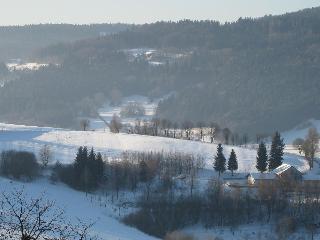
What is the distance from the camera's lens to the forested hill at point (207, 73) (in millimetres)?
118062

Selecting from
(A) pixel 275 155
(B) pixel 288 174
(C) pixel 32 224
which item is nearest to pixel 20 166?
(B) pixel 288 174

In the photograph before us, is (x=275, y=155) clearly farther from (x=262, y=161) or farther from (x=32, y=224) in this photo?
(x=32, y=224)

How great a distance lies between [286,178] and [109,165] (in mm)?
12553

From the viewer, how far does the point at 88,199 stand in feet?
145

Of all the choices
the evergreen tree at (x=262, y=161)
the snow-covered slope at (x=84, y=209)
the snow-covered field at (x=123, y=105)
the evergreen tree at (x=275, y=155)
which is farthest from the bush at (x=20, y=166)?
the snow-covered field at (x=123, y=105)

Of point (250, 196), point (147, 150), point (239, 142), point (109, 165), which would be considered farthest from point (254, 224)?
point (239, 142)

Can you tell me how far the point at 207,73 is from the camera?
470 feet

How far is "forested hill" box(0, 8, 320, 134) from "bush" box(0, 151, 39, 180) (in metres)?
59.6

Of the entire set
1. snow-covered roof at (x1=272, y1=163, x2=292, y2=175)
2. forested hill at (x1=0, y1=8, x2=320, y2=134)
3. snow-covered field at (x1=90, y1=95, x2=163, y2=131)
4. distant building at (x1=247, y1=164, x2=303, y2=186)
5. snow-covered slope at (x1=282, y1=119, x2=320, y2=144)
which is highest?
forested hill at (x1=0, y1=8, x2=320, y2=134)

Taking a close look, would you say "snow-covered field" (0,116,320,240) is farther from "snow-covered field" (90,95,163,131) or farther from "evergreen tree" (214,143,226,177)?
"snow-covered field" (90,95,163,131)

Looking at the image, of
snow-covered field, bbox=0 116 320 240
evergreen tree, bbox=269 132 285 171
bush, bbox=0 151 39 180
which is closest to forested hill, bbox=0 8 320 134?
snow-covered field, bbox=0 116 320 240

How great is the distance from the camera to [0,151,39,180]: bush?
47875mm

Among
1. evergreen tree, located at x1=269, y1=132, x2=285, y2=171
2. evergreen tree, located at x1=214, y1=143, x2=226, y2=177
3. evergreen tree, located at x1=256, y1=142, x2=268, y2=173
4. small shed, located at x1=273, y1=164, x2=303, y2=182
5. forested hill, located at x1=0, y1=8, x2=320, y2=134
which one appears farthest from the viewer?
forested hill, located at x1=0, y1=8, x2=320, y2=134

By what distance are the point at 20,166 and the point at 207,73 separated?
97521 mm
